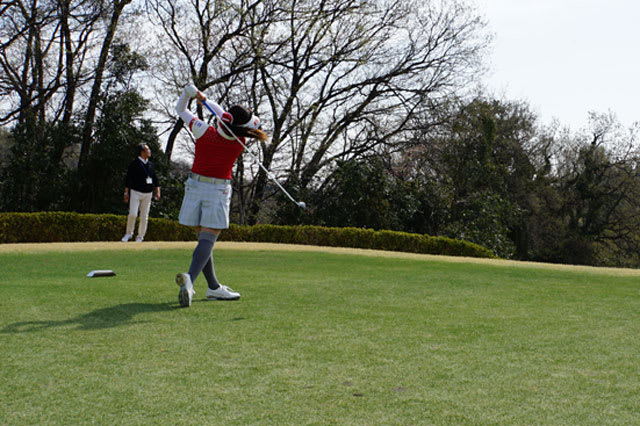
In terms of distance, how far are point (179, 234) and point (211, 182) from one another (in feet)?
39.5

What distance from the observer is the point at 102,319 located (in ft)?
14.4

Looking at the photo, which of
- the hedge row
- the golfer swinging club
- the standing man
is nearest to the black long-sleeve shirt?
the standing man

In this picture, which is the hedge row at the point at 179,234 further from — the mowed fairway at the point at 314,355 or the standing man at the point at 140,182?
the mowed fairway at the point at 314,355

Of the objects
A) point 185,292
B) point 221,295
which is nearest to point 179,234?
point 221,295

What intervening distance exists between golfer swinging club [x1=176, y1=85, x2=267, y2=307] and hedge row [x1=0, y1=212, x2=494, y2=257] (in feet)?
37.2

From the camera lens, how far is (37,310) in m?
4.65

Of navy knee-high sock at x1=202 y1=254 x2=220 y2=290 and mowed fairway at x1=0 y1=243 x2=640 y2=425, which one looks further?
navy knee-high sock at x1=202 y1=254 x2=220 y2=290

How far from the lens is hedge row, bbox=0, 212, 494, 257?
1539cm

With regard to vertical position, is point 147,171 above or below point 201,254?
Result: above

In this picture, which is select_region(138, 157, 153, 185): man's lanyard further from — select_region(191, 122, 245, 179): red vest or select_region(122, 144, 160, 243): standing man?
select_region(191, 122, 245, 179): red vest

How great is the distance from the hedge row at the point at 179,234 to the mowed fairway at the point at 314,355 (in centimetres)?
962

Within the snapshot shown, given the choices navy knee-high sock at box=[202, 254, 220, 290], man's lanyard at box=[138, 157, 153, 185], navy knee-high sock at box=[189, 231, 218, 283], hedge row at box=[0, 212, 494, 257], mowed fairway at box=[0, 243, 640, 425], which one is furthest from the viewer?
hedge row at box=[0, 212, 494, 257]

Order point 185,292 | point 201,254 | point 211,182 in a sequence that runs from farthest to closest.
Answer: point 211,182
point 201,254
point 185,292

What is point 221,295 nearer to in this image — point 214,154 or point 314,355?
point 214,154
